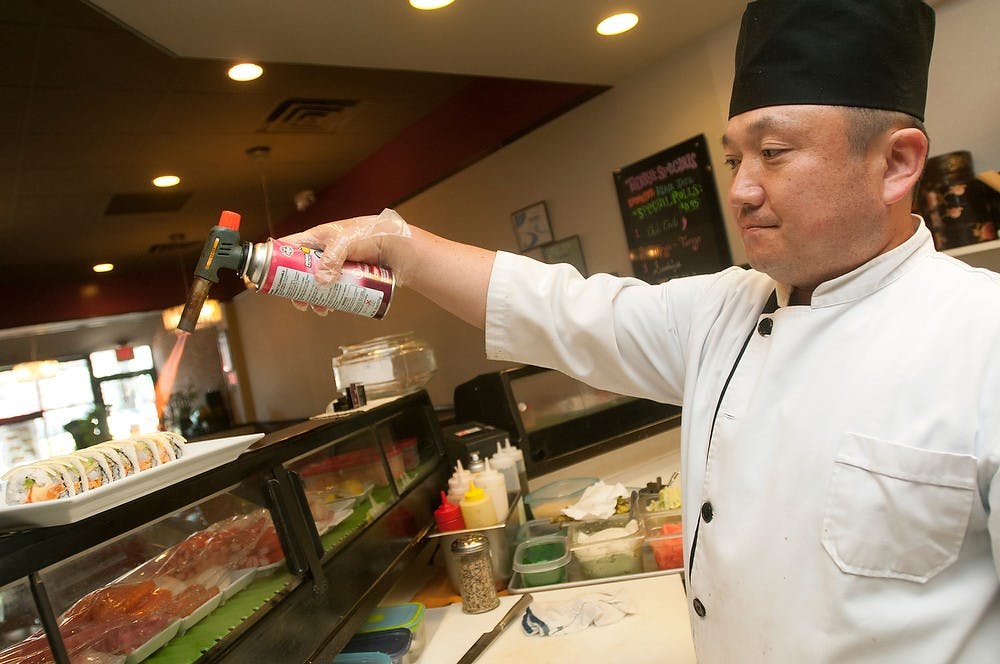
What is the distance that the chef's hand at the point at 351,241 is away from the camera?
1.21 m

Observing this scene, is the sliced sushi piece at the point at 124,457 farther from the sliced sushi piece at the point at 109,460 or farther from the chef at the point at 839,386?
the chef at the point at 839,386

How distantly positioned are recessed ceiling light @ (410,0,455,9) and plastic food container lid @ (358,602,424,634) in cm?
203

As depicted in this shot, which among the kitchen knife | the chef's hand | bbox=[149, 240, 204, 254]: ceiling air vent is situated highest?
bbox=[149, 240, 204, 254]: ceiling air vent

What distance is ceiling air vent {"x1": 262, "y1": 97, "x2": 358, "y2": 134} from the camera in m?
4.49

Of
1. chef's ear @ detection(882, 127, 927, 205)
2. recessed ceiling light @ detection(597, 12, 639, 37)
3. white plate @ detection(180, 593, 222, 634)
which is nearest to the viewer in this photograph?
chef's ear @ detection(882, 127, 927, 205)

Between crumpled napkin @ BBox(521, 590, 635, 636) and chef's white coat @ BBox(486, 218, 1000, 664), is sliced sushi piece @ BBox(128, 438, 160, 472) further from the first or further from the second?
crumpled napkin @ BBox(521, 590, 635, 636)

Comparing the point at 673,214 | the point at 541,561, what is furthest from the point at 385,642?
the point at 673,214

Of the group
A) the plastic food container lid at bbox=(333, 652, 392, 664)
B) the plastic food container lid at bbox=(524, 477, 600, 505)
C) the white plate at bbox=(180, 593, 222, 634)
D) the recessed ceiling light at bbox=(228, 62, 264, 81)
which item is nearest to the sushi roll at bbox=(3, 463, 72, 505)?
the white plate at bbox=(180, 593, 222, 634)

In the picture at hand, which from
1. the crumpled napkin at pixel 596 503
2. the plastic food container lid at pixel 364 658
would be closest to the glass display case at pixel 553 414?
the crumpled napkin at pixel 596 503

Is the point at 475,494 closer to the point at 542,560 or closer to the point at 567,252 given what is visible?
the point at 542,560

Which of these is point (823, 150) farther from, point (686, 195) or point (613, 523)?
point (686, 195)

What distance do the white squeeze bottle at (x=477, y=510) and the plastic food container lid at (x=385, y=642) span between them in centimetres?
40

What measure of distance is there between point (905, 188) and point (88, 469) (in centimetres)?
124

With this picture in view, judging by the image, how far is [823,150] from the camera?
3.39 feet
